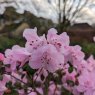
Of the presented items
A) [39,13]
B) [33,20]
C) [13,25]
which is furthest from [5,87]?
[13,25]

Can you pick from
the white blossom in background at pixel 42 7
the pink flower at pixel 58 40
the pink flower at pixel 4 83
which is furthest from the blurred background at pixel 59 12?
the pink flower at pixel 58 40

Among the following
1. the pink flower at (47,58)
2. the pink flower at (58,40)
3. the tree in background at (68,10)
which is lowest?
the pink flower at (47,58)

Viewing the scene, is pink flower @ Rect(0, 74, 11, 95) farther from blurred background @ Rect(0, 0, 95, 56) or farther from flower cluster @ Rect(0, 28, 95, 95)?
blurred background @ Rect(0, 0, 95, 56)

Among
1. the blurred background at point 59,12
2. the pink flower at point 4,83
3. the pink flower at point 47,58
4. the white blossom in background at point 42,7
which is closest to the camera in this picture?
the pink flower at point 47,58

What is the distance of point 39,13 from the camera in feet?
57.1

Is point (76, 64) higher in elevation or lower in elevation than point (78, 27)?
lower

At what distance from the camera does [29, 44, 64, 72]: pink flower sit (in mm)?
1643

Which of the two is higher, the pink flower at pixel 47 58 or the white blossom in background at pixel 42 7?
the white blossom in background at pixel 42 7

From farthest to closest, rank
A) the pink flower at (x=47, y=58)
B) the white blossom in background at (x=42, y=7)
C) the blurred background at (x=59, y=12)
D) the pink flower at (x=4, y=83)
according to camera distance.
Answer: the white blossom in background at (x=42, y=7), the blurred background at (x=59, y=12), the pink flower at (x=4, y=83), the pink flower at (x=47, y=58)

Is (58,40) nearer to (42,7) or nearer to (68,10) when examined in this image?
(68,10)

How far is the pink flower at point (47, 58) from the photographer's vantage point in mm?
1643

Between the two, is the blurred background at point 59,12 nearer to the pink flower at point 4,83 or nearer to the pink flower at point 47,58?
the pink flower at point 4,83

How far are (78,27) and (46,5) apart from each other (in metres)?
7.14

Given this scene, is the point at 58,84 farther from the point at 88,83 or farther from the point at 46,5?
the point at 46,5
